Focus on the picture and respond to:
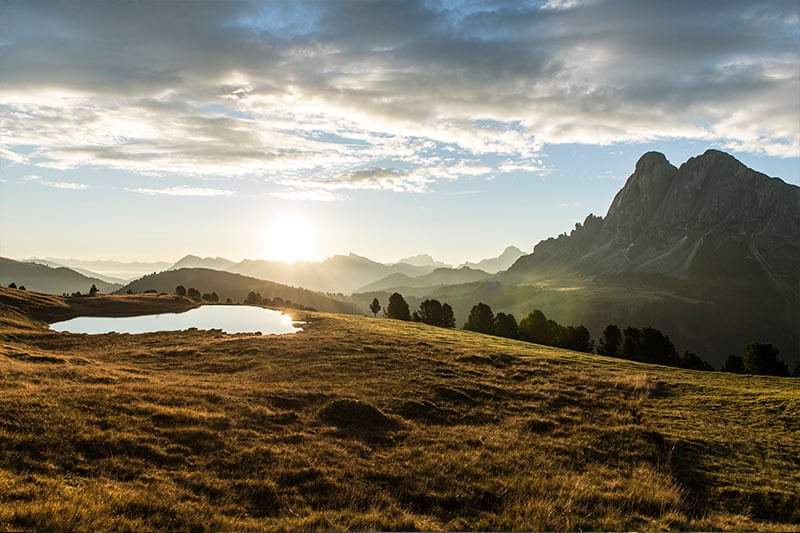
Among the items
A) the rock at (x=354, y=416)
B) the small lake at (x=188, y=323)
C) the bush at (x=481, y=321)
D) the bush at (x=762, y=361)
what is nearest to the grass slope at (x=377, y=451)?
the rock at (x=354, y=416)

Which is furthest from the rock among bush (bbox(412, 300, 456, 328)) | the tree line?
bush (bbox(412, 300, 456, 328))

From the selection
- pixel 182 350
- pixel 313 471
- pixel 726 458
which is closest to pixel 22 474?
pixel 313 471

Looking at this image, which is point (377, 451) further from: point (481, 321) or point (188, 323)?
point (481, 321)

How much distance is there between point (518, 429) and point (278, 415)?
1287 centimetres

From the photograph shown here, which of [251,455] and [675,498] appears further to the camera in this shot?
[251,455]

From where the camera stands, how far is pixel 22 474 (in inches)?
520

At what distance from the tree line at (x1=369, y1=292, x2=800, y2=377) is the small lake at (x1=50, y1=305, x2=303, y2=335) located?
65304mm

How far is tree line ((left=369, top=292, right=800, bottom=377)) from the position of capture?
98000 millimetres

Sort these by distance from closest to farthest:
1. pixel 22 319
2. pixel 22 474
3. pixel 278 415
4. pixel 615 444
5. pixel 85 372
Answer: pixel 22 474
pixel 615 444
pixel 278 415
pixel 85 372
pixel 22 319

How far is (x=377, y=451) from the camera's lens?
1892 cm

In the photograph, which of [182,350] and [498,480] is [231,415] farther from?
[182,350]

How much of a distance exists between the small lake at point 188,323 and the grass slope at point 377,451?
2608cm

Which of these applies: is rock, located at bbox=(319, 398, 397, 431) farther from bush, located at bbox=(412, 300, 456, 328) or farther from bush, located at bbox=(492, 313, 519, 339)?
bush, located at bbox=(412, 300, 456, 328)

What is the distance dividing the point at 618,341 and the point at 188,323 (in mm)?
102958
